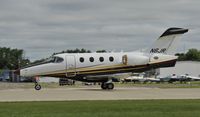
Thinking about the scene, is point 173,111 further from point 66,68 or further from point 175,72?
point 175,72

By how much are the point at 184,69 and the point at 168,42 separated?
2940 inches

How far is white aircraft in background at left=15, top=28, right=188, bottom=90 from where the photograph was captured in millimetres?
36938

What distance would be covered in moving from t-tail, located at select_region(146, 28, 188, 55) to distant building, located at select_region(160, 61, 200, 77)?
71750 millimetres

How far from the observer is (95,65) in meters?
37.3

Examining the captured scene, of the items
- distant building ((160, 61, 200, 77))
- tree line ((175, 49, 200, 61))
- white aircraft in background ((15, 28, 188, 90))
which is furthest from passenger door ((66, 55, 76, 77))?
tree line ((175, 49, 200, 61))

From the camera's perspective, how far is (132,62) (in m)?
37.2

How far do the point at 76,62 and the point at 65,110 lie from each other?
20.4m

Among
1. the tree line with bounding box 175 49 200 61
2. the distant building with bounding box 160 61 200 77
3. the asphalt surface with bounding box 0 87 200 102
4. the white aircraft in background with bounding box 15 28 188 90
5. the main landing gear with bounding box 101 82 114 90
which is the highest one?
the tree line with bounding box 175 49 200 61

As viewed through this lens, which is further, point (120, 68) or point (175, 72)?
point (175, 72)

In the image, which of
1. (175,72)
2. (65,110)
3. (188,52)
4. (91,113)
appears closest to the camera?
(91,113)

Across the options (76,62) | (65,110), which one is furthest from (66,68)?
(65,110)

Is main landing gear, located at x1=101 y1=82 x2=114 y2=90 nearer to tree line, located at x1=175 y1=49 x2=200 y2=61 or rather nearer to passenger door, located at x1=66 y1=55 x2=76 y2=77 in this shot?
passenger door, located at x1=66 y1=55 x2=76 y2=77

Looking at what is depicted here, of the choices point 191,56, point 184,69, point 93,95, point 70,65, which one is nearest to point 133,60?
point 70,65

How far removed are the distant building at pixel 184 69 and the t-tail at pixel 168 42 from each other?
7175 cm
